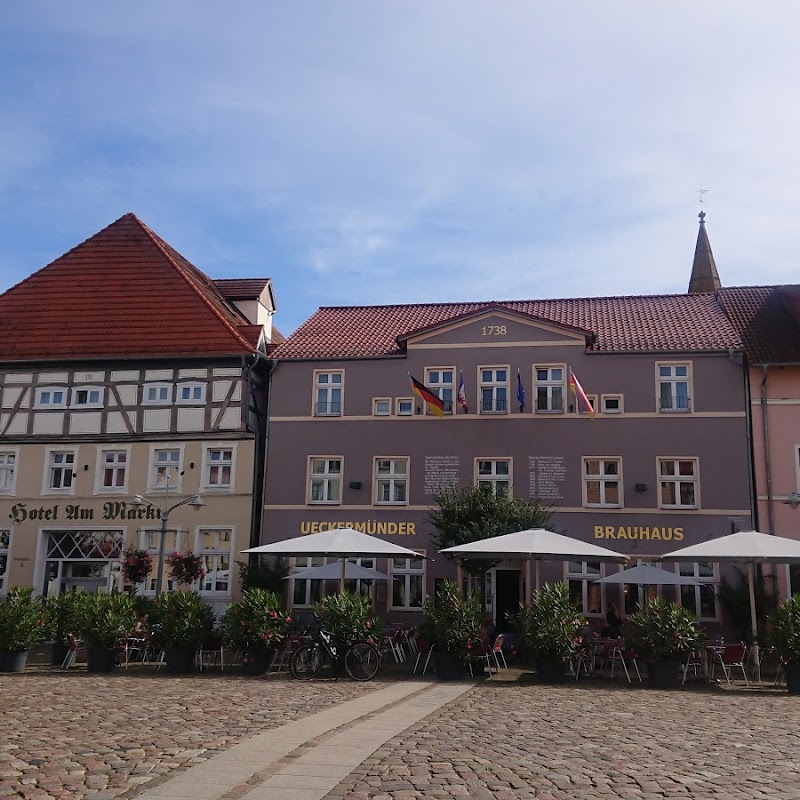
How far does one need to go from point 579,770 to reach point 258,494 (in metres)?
19.6

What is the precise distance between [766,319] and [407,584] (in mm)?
13093

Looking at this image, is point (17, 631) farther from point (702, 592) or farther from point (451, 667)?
point (702, 592)

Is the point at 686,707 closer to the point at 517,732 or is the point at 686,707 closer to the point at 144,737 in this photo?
the point at 517,732

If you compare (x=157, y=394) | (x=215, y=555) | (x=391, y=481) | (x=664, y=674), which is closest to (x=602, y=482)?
(x=391, y=481)

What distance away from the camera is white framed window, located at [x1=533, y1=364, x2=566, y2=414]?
26156 millimetres

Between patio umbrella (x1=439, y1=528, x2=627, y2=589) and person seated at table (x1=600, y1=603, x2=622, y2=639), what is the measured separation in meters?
2.72

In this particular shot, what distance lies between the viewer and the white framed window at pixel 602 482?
25.3 m

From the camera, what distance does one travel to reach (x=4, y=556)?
89.7 ft

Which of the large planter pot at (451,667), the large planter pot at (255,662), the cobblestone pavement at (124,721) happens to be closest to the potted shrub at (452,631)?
the large planter pot at (451,667)

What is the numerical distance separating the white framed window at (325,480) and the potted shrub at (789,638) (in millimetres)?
13141

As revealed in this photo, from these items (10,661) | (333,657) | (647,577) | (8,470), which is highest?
(8,470)

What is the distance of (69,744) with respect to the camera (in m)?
9.48

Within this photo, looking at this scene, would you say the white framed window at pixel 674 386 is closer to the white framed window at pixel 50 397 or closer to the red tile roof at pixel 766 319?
the red tile roof at pixel 766 319

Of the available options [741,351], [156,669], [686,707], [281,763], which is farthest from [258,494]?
[281,763]
